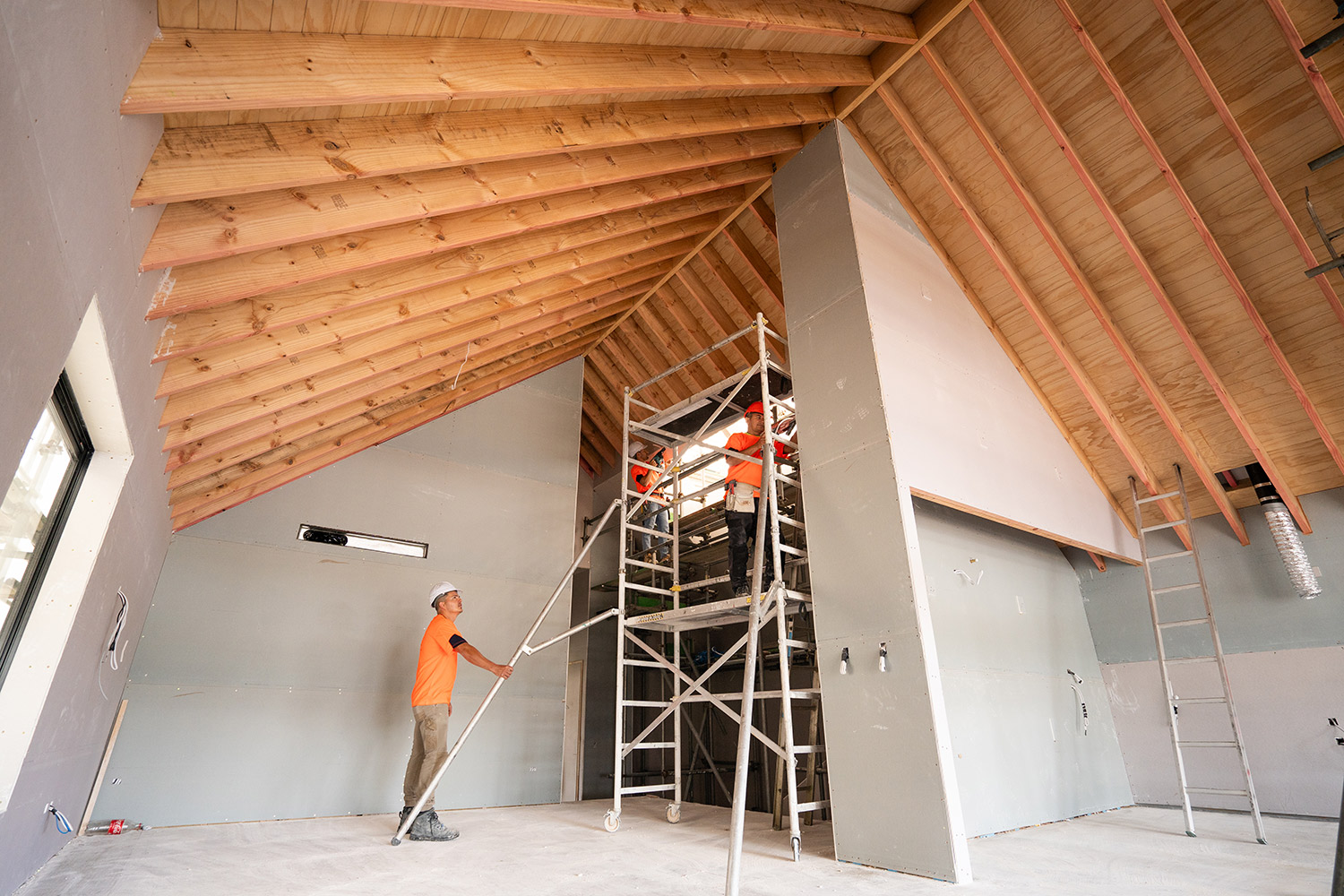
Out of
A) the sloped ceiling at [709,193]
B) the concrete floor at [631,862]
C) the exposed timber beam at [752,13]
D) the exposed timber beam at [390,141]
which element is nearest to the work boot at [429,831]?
the concrete floor at [631,862]

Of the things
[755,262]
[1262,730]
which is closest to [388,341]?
[755,262]

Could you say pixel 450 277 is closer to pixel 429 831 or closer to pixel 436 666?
pixel 436 666

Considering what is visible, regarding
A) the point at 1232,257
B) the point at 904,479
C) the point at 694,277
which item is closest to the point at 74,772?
the point at 904,479

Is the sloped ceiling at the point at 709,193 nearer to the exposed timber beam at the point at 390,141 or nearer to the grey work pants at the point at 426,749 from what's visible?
the exposed timber beam at the point at 390,141

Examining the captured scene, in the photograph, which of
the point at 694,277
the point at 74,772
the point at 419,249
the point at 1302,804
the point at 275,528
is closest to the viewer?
the point at 74,772

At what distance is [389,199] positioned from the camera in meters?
3.29

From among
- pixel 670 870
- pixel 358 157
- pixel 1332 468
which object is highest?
pixel 358 157

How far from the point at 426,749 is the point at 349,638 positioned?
5.35ft

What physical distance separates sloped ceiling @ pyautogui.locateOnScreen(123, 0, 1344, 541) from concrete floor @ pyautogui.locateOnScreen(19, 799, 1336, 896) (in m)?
2.12

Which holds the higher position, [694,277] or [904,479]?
[694,277]

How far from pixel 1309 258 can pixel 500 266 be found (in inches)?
204

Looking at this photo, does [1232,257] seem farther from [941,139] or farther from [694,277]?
[694,277]

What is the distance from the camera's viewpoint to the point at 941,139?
502 cm

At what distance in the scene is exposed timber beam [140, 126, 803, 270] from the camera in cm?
258
